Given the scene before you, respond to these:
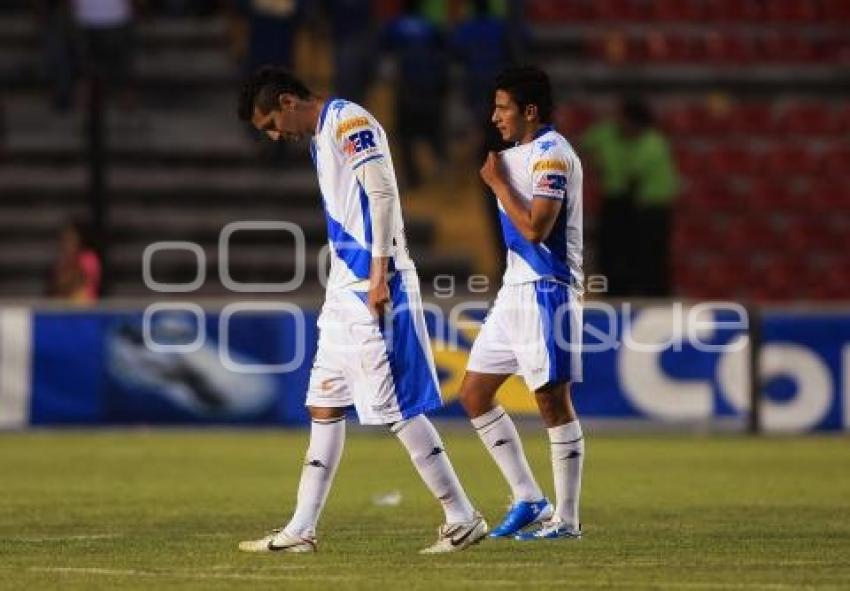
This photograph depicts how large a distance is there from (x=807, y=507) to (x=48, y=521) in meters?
3.81

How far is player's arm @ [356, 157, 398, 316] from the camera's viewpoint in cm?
897

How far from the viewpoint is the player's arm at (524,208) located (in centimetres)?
952

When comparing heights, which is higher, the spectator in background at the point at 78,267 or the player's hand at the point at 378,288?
the player's hand at the point at 378,288

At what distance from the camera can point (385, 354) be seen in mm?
9070

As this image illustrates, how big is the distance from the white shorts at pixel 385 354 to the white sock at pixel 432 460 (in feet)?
0.26

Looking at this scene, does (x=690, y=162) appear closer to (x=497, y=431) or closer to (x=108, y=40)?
(x=108, y=40)

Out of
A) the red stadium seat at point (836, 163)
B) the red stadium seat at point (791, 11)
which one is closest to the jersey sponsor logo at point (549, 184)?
the red stadium seat at point (836, 163)

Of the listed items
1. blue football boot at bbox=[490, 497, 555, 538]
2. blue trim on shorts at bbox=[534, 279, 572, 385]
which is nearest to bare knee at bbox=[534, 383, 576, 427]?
blue trim on shorts at bbox=[534, 279, 572, 385]

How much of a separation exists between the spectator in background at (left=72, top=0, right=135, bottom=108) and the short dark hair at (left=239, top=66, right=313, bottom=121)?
12.2 meters

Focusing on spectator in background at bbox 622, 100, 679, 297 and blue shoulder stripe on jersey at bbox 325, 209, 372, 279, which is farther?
spectator in background at bbox 622, 100, 679, 297

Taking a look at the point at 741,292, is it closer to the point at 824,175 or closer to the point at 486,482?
the point at 824,175

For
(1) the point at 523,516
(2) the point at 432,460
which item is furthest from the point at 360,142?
(1) the point at 523,516

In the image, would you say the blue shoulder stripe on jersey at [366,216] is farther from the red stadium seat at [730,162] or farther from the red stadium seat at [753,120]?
the red stadium seat at [753,120]

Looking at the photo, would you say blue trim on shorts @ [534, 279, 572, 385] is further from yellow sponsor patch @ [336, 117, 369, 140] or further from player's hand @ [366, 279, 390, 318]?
yellow sponsor patch @ [336, 117, 369, 140]
